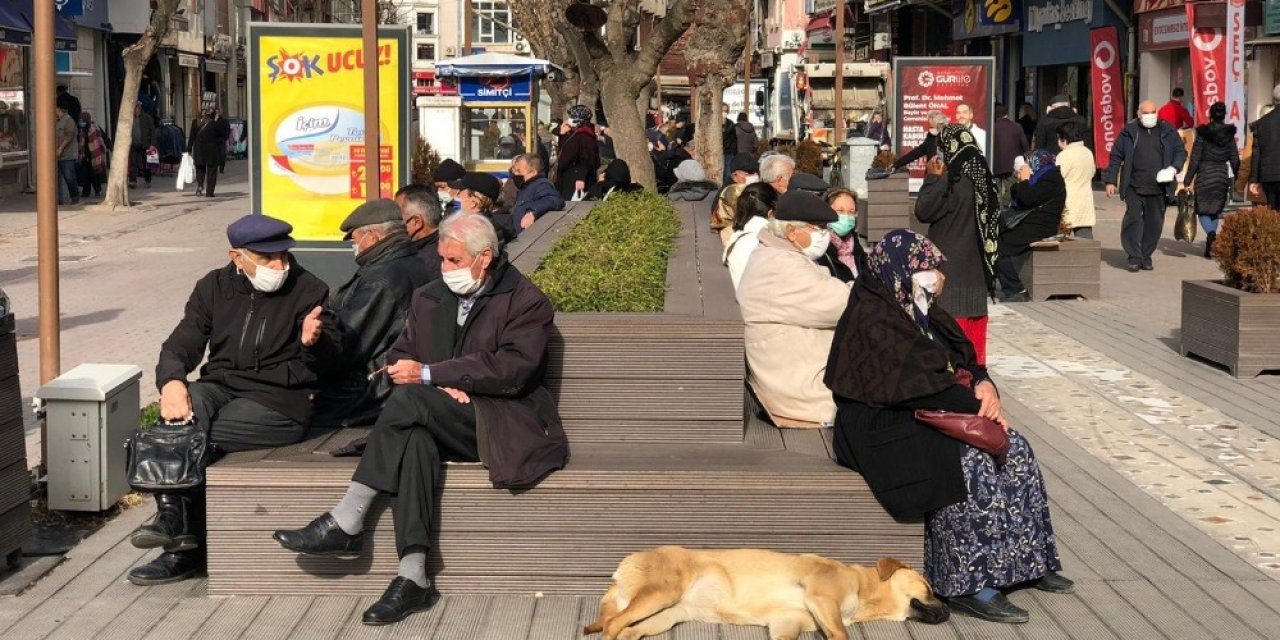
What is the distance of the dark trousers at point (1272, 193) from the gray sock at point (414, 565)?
538 inches

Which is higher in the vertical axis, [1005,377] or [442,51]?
[442,51]

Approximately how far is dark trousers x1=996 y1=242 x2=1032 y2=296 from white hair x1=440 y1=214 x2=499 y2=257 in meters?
9.89

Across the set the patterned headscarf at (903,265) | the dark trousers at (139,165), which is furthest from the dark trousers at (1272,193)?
the dark trousers at (139,165)

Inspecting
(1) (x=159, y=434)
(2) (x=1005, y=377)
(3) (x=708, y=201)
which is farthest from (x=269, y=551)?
(3) (x=708, y=201)

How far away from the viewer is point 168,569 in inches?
246

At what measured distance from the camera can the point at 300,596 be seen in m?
6.02

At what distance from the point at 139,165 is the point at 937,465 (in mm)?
32911

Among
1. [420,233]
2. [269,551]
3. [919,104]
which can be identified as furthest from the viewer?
[919,104]

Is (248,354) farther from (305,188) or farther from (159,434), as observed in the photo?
(305,188)

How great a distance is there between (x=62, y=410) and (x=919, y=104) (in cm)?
1606

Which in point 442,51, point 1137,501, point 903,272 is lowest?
point 1137,501

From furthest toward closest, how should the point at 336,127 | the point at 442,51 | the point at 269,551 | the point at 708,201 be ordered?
the point at 442,51 < the point at 708,201 < the point at 336,127 < the point at 269,551

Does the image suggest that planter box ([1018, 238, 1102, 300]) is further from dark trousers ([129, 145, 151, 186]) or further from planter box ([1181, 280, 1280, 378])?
dark trousers ([129, 145, 151, 186])

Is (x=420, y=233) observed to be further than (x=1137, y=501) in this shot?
Yes
